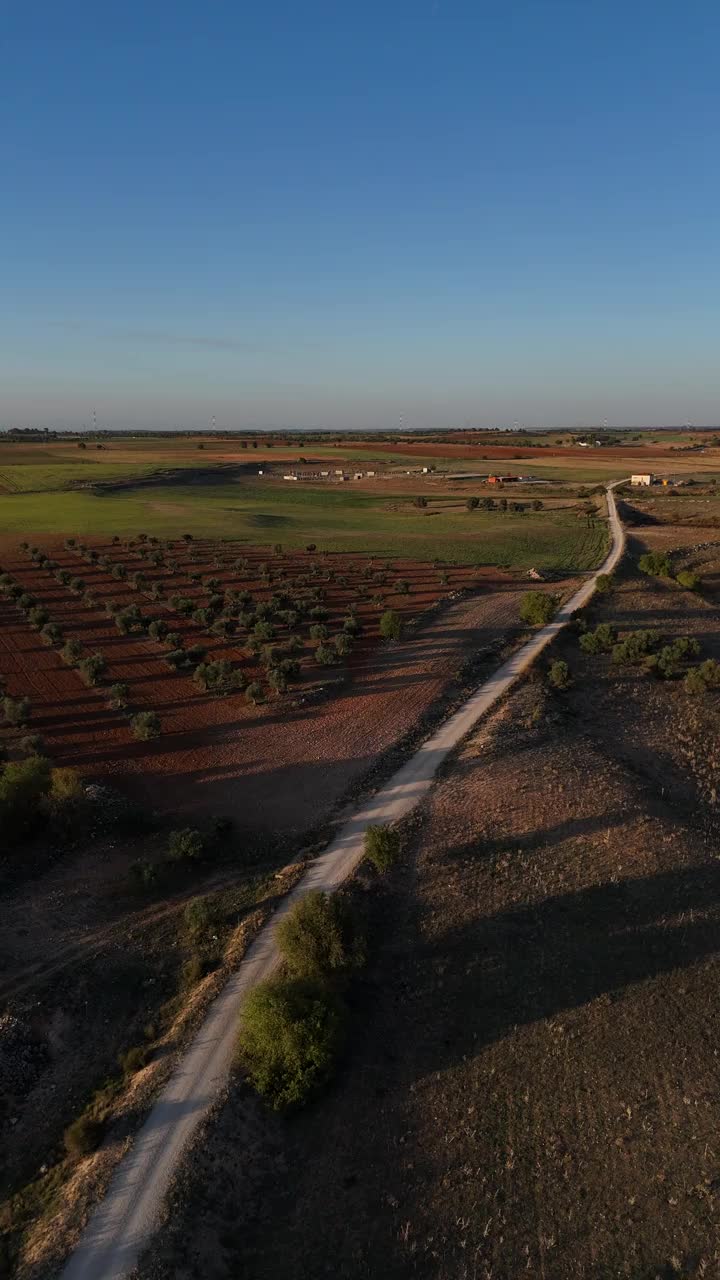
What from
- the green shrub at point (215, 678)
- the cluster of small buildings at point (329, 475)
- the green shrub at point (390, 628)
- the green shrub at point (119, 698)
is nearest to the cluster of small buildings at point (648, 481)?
the cluster of small buildings at point (329, 475)

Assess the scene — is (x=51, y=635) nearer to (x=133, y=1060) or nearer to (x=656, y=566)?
(x=133, y=1060)

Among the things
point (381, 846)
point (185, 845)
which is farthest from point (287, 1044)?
point (185, 845)

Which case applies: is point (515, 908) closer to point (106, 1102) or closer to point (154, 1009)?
point (154, 1009)

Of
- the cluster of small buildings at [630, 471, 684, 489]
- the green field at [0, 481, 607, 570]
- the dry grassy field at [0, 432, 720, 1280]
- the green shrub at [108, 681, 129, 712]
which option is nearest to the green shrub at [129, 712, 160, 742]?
the dry grassy field at [0, 432, 720, 1280]

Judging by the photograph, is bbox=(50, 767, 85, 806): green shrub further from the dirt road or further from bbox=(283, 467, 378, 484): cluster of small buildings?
bbox=(283, 467, 378, 484): cluster of small buildings

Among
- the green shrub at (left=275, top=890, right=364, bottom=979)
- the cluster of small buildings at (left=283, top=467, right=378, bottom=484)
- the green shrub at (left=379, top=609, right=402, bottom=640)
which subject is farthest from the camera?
the cluster of small buildings at (left=283, top=467, right=378, bottom=484)

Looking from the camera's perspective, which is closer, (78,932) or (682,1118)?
(682,1118)

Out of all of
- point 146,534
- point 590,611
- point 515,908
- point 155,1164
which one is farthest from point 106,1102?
point 146,534
